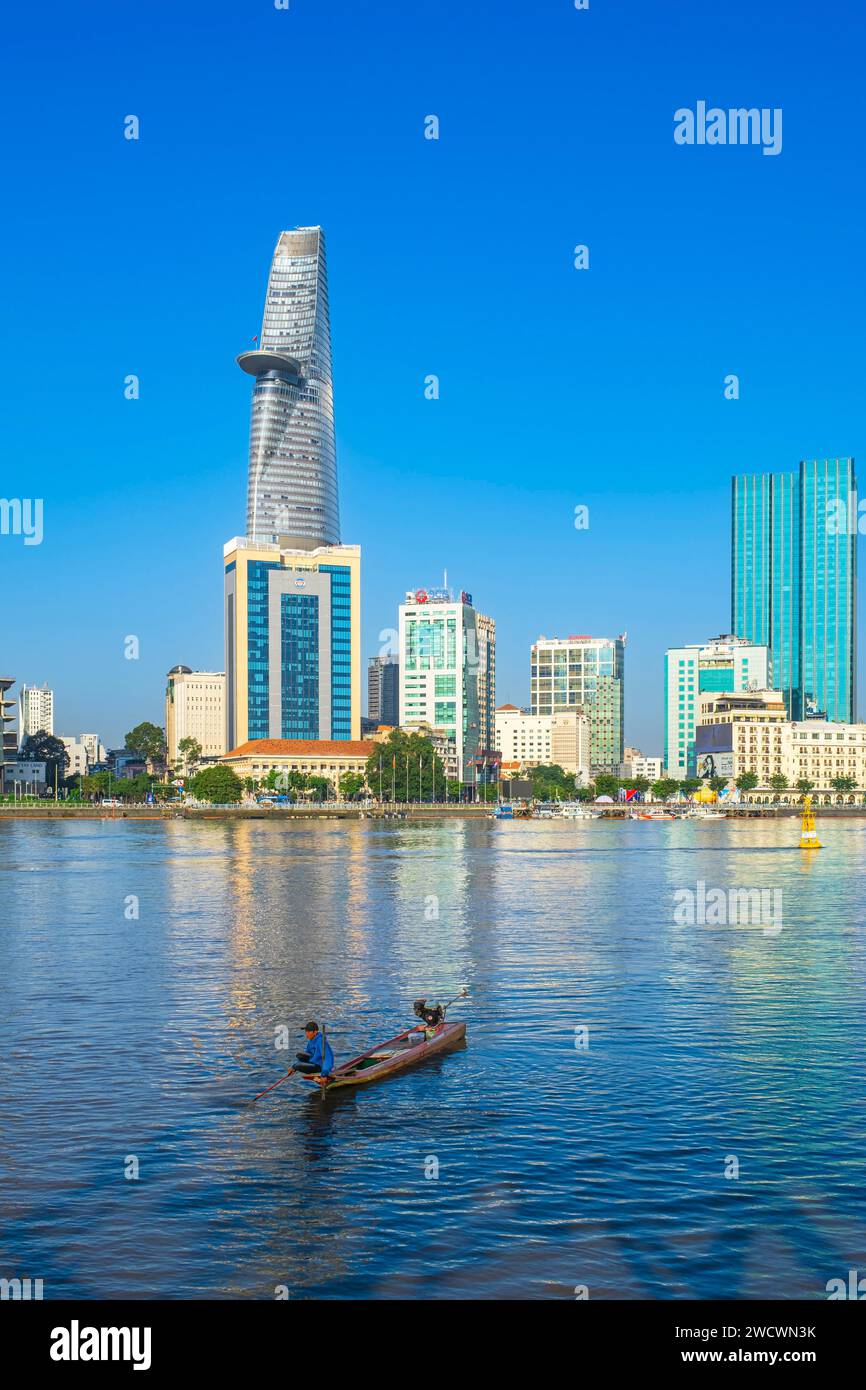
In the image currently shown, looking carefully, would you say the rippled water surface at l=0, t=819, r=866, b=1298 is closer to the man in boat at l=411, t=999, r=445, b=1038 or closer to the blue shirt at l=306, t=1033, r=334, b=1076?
the blue shirt at l=306, t=1033, r=334, b=1076

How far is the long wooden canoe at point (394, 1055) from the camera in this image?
31.9 metres

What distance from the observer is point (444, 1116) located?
2966 centimetres

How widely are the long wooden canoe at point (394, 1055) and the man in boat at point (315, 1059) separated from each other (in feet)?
0.70

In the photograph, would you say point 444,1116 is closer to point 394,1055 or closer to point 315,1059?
point 315,1059

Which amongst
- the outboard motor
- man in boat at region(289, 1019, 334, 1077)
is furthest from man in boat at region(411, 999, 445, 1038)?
man in boat at region(289, 1019, 334, 1077)

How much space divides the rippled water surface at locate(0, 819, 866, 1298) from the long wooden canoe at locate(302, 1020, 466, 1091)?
1.41 ft

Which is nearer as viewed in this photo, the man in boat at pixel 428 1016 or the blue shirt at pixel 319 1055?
the blue shirt at pixel 319 1055

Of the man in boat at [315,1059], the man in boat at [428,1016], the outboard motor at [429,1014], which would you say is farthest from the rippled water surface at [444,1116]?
the outboard motor at [429,1014]

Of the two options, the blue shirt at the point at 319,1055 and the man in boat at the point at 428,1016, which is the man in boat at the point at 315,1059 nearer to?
the blue shirt at the point at 319,1055
